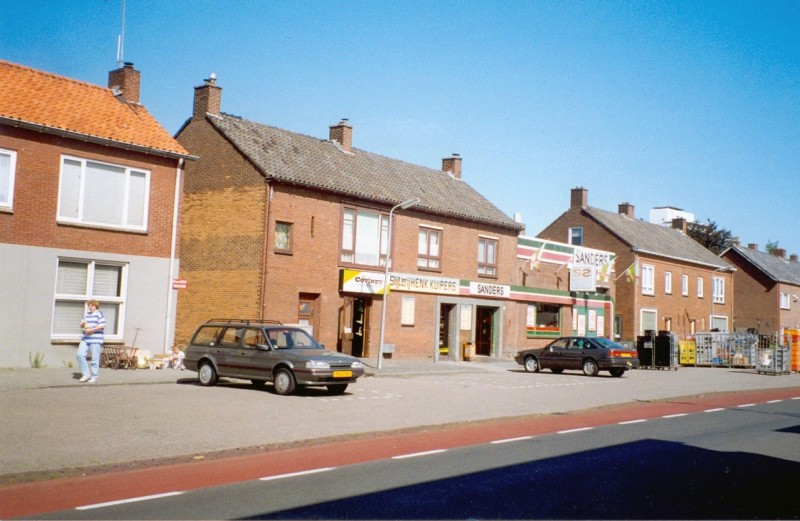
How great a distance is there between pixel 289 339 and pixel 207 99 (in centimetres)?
1496

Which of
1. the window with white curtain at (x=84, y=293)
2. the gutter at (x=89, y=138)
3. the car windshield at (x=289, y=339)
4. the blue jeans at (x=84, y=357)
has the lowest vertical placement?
the blue jeans at (x=84, y=357)

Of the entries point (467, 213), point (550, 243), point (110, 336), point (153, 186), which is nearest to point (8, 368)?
point (110, 336)

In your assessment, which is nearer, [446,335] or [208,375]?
[208,375]

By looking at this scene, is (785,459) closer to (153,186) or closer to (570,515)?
(570,515)

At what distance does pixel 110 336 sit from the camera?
21.7 meters

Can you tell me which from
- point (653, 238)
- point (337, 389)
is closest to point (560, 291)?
point (653, 238)

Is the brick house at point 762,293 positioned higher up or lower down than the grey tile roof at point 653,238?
lower down

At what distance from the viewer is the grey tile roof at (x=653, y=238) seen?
162 feet

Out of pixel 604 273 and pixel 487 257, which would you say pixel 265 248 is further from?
pixel 604 273

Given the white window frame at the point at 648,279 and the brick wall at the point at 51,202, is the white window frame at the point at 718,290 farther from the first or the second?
the brick wall at the point at 51,202

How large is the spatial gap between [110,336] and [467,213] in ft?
57.5

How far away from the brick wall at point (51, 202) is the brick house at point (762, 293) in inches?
2101

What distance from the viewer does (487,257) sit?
118 ft

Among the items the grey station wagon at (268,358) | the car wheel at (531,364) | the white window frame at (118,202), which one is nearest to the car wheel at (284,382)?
the grey station wagon at (268,358)
